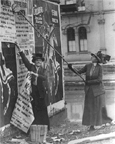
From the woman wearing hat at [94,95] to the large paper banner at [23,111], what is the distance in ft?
4.97

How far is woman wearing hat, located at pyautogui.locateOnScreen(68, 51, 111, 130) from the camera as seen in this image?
7875 millimetres

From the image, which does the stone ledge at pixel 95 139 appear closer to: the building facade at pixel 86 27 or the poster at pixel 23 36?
the poster at pixel 23 36

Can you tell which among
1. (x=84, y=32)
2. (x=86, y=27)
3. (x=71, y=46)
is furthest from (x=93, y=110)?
(x=84, y=32)

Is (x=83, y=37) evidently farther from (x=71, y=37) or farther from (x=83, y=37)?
(x=71, y=37)

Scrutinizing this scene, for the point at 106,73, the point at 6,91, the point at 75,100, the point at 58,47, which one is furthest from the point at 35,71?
the point at 106,73

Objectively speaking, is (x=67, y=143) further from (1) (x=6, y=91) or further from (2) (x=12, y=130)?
Answer: (1) (x=6, y=91)

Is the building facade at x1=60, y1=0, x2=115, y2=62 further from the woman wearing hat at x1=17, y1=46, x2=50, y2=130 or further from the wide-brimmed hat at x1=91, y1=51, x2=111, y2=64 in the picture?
the woman wearing hat at x1=17, y1=46, x2=50, y2=130

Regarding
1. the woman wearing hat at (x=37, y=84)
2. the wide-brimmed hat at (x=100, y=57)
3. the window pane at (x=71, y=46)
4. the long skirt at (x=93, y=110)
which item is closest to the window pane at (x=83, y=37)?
the window pane at (x=71, y=46)

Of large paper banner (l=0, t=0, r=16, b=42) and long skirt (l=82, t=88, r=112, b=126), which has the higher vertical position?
large paper banner (l=0, t=0, r=16, b=42)

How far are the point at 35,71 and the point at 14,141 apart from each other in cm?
145

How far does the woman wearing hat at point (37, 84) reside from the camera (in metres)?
7.06

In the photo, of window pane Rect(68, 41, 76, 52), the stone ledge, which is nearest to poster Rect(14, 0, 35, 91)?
the stone ledge

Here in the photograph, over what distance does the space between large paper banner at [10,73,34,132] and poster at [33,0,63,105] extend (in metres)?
1.20

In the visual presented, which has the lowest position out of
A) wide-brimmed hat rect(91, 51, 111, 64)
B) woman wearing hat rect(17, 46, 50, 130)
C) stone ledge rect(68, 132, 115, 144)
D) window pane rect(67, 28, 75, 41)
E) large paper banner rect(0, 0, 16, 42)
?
stone ledge rect(68, 132, 115, 144)
